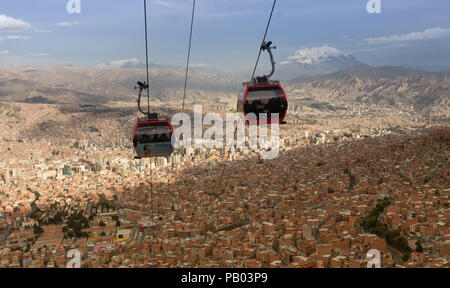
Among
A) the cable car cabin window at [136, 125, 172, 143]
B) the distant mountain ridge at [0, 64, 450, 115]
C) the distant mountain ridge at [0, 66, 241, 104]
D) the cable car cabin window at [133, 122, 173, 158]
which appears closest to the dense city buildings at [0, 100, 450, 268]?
the cable car cabin window at [133, 122, 173, 158]

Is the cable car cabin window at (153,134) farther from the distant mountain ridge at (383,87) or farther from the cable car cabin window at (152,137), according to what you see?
the distant mountain ridge at (383,87)

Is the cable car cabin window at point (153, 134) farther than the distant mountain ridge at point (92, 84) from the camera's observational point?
No

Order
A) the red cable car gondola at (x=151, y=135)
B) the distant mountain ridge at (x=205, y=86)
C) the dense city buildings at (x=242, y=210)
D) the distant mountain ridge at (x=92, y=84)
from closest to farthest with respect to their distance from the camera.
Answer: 1. the red cable car gondola at (x=151, y=135)
2. the dense city buildings at (x=242, y=210)
3. the distant mountain ridge at (x=205, y=86)
4. the distant mountain ridge at (x=92, y=84)

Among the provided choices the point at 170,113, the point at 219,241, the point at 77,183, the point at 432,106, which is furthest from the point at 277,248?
the point at 432,106

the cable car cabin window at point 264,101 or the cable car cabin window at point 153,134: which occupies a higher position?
the cable car cabin window at point 264,101

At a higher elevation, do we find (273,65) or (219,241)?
(273,65)

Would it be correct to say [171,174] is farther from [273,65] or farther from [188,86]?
[188,86]

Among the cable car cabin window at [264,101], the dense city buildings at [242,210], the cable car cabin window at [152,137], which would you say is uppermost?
the cable car cabin window at [264,101]

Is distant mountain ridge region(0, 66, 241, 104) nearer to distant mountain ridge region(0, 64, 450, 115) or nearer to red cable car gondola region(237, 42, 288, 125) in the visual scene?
distant mountain ridge region(0, 64, 450, 115)

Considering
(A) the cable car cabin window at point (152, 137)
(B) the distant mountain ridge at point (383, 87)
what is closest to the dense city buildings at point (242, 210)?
(A) the cable car cabin window at point (152, 137)
